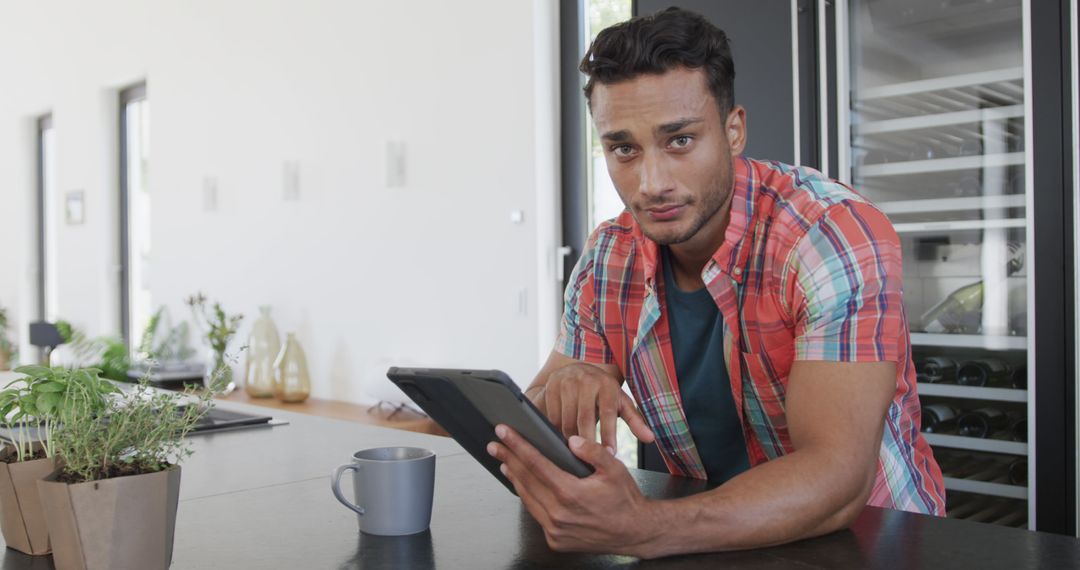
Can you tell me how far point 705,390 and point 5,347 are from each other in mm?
7679

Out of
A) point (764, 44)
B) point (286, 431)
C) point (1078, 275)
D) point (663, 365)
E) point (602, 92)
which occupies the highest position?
point (764, 44)

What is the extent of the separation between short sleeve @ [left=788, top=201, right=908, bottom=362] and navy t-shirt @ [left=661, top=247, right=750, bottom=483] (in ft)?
0.67

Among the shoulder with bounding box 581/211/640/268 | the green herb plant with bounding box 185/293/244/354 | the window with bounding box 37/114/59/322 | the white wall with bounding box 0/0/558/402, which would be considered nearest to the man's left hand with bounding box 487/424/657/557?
the shoulder with bounding box 581/211/640/268

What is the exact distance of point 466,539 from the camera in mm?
1090

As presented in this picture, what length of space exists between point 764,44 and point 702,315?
118 cm

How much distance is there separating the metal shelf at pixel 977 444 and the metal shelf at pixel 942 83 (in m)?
0.82

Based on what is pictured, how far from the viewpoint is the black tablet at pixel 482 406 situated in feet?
3.14

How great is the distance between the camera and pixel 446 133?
400 cm

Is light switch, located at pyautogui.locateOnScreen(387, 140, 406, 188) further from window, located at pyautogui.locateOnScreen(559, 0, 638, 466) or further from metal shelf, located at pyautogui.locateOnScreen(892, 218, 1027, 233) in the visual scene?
metal shelf, located at pyautogui.locateOnScreen(892, 218, 1027, 233)

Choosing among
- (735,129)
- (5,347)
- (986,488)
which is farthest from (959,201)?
(5,347)

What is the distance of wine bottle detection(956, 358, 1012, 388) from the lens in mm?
2260

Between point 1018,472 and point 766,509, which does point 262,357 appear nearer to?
point 1018,472

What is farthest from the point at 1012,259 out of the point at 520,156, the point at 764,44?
the point at 520,156

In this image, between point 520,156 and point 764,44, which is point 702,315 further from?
point 520,156
